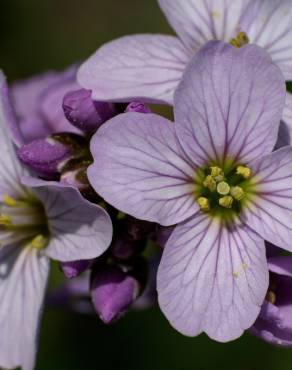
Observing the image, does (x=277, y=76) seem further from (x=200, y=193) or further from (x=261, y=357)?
(x=261, y=357)

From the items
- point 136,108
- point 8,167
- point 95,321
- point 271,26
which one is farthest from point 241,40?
point 95,321

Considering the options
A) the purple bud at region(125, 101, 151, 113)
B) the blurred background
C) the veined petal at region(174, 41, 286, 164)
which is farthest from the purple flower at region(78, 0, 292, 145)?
the blurred background

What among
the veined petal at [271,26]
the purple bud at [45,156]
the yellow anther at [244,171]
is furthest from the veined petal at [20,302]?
the veined petal at [271,26]

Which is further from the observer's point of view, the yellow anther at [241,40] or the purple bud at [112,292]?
the yellow anther at [241,40]

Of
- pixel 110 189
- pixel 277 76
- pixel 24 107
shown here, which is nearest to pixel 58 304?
pixel 24 107

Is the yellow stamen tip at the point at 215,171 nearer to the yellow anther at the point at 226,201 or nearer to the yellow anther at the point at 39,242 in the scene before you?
the yellow anther at the point at 226,201

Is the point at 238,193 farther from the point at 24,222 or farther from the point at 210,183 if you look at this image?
the point at 24,222
